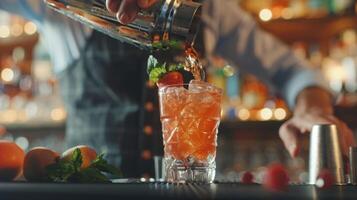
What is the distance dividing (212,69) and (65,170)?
2520mm

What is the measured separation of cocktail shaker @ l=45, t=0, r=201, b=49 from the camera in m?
1.16

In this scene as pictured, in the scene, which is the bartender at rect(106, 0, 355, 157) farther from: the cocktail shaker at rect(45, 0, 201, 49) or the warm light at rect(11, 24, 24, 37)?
the warm light at rect(11, 24, 24, 37)

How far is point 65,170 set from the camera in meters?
1.09

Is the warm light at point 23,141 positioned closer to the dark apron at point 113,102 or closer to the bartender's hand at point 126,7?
the dark apron at point 113,102

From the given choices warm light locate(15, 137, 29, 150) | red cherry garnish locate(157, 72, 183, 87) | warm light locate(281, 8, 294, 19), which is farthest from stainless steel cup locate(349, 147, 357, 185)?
warm light locate(15, 137, 29, 150)

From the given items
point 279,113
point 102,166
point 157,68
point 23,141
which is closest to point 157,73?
point 157,68

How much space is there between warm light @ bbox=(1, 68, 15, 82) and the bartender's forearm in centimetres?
289

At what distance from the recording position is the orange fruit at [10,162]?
3.73 feet

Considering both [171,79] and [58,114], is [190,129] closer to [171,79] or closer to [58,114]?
[171,79]

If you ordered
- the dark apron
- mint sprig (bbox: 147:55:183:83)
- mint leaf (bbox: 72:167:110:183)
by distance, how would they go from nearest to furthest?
mint leaf (bbox: 72:167:110:183), mint sprig (bbox: 147:55:183:83), the dark apron

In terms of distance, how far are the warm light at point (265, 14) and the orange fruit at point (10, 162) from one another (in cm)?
271

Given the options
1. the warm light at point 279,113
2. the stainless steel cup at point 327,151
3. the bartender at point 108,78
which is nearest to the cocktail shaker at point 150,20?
the stainless steel cup at point 327,151

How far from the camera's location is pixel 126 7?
1114 mm

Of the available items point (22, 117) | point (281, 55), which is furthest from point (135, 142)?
point (22, 117)
